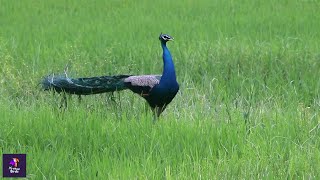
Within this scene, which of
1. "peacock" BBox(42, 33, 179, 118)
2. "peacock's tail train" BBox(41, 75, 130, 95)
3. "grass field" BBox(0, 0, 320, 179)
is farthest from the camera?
"peacock's tail train" BBox(41, 75, 130, 95)

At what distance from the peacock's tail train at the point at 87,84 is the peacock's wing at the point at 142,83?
2.3 inches

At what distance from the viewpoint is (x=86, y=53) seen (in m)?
6.34

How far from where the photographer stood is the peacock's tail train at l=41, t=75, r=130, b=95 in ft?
13.9

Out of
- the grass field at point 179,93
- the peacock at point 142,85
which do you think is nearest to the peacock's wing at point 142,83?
the peacock at point 142,85

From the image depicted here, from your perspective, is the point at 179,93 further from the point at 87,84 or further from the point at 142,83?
the point at 87,84

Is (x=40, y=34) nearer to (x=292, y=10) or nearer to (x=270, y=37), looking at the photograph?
(x=270, y=37)

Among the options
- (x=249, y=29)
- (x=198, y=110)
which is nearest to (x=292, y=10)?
(x=249, y=29)

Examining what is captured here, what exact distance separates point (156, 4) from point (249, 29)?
2.13 m

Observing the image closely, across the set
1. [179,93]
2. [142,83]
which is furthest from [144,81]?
[179,93]

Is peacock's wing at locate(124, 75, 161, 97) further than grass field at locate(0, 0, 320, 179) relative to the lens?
Yes

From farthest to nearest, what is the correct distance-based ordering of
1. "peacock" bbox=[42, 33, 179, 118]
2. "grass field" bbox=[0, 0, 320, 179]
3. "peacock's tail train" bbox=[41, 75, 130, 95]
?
"peacock's tail train" bbox=[41, 75, 130, 95]
"peacock" bbox=[42, 33, 179, 118]
"grass field" bbox=[0, 0, 320, 179]

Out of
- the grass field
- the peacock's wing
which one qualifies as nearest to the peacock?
the peacock's wing

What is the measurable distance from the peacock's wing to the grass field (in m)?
0.19

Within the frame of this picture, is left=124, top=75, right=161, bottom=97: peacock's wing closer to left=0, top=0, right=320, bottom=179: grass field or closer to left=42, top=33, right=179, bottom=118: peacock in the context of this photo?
left=42, top=33, right=179, bottom=118: peacock
